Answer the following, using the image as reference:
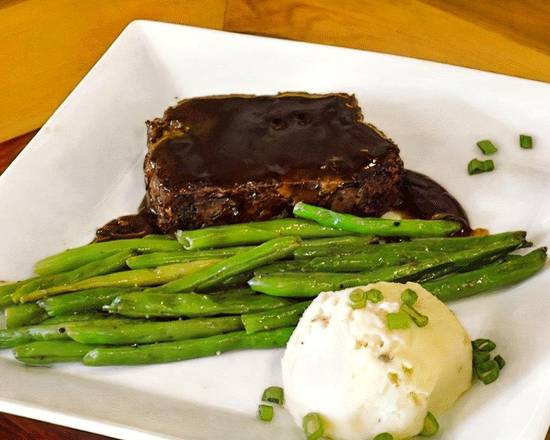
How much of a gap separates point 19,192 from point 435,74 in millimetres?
2282

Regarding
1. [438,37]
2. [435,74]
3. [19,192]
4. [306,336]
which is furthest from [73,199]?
[438,37]

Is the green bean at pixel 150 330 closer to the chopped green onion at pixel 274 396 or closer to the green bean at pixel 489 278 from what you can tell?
the chopped green onion at pixel 274 396

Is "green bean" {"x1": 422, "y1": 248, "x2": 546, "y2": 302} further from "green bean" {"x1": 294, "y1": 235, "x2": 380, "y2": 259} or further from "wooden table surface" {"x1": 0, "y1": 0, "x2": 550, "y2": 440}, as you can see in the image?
"wooden table surface" {"x1": 0, "y1": 0, "x2": 550, "y2": 440}

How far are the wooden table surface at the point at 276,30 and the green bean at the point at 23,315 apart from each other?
1525 millimetres

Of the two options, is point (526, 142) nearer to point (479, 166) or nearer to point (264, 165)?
point (479, 166)

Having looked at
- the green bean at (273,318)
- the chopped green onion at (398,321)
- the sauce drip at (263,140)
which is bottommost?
the green bean at (273,318)

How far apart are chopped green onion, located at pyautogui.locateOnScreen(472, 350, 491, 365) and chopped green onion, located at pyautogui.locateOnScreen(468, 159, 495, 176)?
48.2 inches

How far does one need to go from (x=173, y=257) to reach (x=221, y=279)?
0.86ft

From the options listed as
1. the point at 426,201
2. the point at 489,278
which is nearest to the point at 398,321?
the point at 489,278

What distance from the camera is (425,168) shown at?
13.4ft

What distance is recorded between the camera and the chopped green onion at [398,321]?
2.74m

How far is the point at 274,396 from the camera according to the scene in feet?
9.82

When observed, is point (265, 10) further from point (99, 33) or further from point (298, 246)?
point (298, 246)

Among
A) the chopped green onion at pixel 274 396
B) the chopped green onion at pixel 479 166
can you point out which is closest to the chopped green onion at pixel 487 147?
the chopped green onion at pixel 479 166
